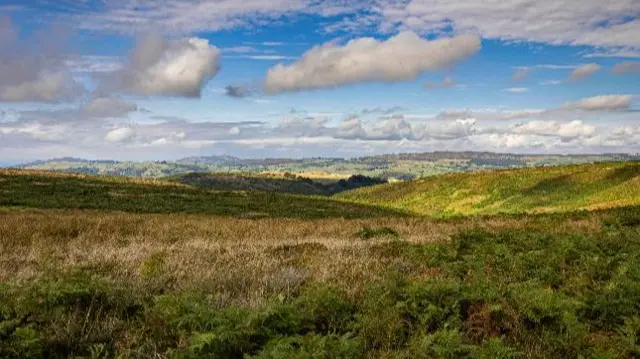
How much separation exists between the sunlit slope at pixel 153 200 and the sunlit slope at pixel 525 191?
10234 millimetres

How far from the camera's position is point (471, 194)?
Result: 5938cm

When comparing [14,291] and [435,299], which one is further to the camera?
[435,299]

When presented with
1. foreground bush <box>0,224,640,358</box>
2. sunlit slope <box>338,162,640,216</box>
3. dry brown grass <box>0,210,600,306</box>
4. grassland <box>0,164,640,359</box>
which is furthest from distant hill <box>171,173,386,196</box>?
foreground bush <box>0,224,640,358</box>

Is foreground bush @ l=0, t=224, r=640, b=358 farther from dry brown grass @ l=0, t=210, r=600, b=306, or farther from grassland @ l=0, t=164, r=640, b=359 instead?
dry brown grass @ l=0, t=210, r=600, b=306

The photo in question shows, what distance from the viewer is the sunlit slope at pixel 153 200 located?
128 ft

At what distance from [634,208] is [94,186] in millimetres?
A: 47902

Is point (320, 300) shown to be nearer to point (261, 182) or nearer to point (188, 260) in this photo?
point (188, 260)

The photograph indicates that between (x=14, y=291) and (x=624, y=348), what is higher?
(x=14, y=291)

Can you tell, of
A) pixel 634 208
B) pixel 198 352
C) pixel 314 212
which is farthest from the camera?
pixel 314 212

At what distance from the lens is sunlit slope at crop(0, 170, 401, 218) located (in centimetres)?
3888

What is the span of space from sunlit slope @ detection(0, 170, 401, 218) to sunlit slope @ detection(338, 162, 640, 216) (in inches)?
403

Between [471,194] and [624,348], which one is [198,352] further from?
[471,194]

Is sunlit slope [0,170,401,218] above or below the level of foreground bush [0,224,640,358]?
below

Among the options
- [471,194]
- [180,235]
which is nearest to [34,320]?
[180,235]
